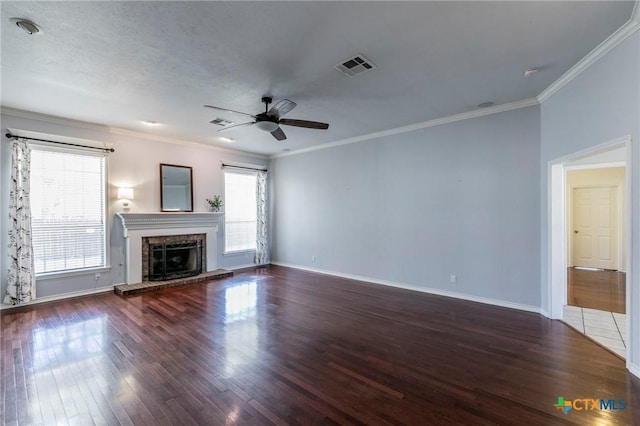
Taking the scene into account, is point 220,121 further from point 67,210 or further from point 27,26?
point 67,210

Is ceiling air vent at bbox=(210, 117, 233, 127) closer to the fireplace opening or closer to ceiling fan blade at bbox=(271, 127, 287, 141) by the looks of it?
ceiling fan blade at bbox=(271, 127, 287, 141)

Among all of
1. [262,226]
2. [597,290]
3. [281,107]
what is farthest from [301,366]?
[597,290]

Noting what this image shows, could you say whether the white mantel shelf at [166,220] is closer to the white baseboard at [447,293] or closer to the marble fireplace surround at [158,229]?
Result: the marble fireplace surround at [158,229]

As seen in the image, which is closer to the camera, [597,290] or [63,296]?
[63,296]

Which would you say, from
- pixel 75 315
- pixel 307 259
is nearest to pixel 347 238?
pixel 307 259

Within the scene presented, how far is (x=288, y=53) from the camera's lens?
2.82 metres

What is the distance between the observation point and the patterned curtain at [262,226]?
7668 millimetres

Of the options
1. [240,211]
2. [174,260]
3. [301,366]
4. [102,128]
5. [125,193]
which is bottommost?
[301,366]

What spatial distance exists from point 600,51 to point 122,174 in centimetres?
710

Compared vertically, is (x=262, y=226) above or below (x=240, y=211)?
below

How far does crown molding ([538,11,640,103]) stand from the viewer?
2385mm

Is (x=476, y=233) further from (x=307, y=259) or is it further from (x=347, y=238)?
(x=307, y=259)

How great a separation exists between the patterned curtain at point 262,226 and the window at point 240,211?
0.38ft

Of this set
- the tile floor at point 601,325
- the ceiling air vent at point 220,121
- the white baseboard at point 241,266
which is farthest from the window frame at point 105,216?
the tile floor at point 601,325
